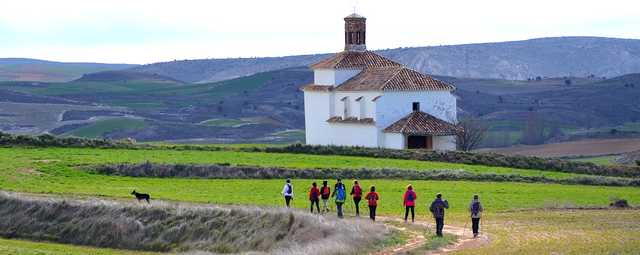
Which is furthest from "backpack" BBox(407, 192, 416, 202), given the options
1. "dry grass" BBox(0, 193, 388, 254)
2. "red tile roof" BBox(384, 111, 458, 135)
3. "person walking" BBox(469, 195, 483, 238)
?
"red tile roof" BBox(384, 111, 458, 135)

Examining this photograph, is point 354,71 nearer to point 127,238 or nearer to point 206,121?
point 127,238

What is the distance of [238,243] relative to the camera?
33.6m

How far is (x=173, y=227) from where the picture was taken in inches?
1415

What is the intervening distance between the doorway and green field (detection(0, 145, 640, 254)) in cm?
1031

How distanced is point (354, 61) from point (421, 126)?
30.4 feet

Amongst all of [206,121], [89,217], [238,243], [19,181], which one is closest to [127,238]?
[89,217]

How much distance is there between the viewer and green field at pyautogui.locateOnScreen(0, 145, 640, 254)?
31.5m

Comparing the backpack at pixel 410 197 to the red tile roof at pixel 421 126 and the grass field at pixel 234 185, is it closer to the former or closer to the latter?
the grass field at pixel 234 185

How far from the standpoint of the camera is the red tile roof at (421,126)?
66.7m

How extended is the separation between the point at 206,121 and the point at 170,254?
130 metres

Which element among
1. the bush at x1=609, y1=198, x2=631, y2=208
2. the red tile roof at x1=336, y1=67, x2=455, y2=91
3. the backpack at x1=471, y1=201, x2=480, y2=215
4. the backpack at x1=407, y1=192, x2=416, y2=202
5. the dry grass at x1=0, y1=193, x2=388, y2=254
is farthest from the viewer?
the red tile roof at x1=336, y1=67, x2=455, y2=91

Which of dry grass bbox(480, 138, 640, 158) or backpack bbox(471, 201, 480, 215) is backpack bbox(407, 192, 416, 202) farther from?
dry grass bbox(480, 138, 640, 158)

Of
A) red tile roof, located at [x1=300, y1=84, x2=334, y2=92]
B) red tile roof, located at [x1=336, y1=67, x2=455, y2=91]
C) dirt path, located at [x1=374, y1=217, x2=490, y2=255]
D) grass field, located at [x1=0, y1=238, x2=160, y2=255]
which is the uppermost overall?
red tile roof, located at [x1=336, y1=67, x2=455, y2=91]

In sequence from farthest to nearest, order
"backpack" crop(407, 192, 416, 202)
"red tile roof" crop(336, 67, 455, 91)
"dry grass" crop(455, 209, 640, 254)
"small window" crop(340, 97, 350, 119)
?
"small window" crop(340, 97, 350, 119) < "red tile roof" crop(336, 67, 455, 91) < "backpack" crop(407, 192, 416, 202) < "dry grass" crop(455, 209, 640, 254)
